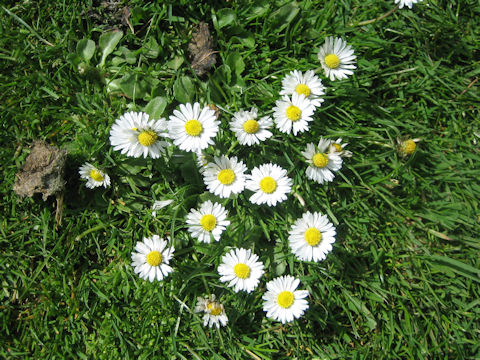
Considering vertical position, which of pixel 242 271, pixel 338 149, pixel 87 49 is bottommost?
pixel 242 271

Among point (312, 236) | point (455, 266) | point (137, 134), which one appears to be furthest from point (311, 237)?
point (137, 134)

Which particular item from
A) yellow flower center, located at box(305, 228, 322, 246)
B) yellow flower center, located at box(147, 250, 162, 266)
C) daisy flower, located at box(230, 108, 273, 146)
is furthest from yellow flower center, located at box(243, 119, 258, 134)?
yellow flower center, located at box(147, 250, 162, 266)

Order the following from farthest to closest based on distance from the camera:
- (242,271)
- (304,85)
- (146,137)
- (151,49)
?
(151,49), (304,85), (242,271), (146,137)

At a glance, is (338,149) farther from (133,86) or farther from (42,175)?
(42,175)

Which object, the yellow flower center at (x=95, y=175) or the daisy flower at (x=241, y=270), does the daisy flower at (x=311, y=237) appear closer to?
the daisy flower at (x=241, y=270)

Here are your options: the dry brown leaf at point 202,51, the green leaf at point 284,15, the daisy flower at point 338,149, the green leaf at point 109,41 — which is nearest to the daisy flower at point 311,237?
the daisy flower at point 338,149

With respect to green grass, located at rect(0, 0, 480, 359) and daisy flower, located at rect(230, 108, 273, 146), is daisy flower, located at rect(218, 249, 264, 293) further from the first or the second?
daisy flower, located at rect(230, 108, 273, 146)
